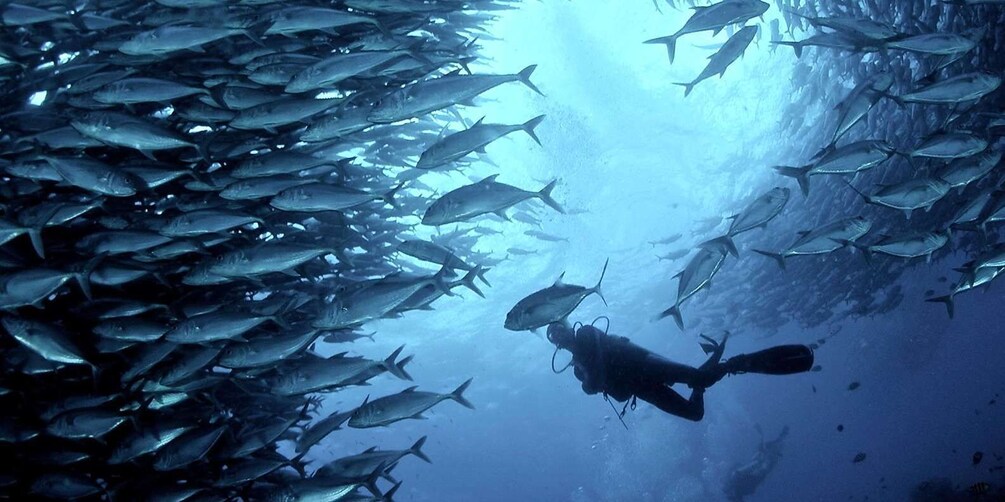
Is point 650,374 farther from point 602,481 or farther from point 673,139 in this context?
point 602,481

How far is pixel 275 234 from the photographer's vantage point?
540cm

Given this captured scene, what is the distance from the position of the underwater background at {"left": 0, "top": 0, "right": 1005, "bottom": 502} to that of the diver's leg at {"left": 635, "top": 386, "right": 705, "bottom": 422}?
11.0 ft

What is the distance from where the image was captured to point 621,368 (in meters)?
7.36

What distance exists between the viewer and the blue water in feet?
52.5

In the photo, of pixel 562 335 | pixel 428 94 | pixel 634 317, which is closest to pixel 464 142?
pixel 428 94

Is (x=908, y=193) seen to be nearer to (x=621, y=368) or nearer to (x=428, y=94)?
(x=621, y=368)

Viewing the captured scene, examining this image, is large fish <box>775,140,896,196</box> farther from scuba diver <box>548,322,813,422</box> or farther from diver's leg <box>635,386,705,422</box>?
diver's leg <box>635,386,705,422</box>

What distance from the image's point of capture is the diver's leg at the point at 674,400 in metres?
7.57

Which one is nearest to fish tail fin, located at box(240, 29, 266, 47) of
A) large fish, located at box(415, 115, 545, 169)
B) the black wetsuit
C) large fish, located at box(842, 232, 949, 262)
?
large fish, located at box(415, 115, 545, 169)

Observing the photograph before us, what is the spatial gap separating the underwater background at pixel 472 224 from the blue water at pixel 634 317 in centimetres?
15

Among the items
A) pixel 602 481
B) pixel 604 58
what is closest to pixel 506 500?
pixel 602 481

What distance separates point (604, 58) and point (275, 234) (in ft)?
43.5

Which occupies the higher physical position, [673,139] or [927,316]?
[673,139]

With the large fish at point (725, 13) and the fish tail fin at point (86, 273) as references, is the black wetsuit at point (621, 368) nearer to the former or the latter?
the large fish at point (725, 13)
